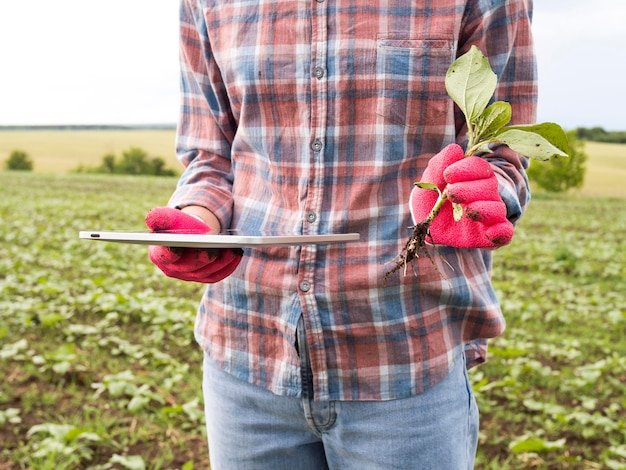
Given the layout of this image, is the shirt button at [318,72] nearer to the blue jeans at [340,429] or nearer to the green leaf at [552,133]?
the green leaf at [552,133]

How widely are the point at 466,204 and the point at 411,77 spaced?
34 centimetres

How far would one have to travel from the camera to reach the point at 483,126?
1.12 m

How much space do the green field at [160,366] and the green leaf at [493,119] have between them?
7.22 feet

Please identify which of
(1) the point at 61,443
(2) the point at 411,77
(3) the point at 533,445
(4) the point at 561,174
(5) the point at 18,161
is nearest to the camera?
(2) the point at 411,77

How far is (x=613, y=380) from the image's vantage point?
3.86 metres

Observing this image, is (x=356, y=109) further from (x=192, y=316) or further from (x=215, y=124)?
(x=192, y=316)

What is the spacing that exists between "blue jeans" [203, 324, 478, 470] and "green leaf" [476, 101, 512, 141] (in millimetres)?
518

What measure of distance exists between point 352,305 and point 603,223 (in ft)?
43.6

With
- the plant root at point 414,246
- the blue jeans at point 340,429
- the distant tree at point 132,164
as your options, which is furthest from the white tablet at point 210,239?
the distant tree at point 132,164

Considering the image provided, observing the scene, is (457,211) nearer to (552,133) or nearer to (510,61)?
(552,133)

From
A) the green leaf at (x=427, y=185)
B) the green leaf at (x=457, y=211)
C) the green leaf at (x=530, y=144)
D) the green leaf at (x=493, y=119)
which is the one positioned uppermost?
the green leaf at (x=493, y=119)

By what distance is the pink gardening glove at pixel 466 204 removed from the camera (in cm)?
102

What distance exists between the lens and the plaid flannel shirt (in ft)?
4.06

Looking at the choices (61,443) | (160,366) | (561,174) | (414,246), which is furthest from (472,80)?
(561,174)
